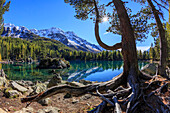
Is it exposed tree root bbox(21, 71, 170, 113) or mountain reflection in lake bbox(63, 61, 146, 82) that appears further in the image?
mountain reflection in lake bbox(63, 61, 146, 82)

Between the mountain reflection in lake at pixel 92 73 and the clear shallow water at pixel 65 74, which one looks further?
the mountain reflection in lake at pixel 92 73

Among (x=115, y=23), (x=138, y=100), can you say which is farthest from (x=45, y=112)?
(x=115, y=23)

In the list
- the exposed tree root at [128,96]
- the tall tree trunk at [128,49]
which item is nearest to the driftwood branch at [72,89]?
the exposed tree root at [128,96]

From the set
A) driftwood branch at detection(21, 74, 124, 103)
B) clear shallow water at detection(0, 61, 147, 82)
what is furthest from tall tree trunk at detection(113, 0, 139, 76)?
clear shallow water at detection(0, 61, 147, 82)

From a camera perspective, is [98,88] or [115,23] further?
[115,23]

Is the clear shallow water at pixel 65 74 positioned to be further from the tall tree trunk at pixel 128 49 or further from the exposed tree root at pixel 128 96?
the exposed tree root at pixel 128 96

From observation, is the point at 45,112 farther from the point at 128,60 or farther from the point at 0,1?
the point at 0,1

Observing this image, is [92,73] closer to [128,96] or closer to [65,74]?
[65,74]

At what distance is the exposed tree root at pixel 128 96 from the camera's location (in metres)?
3.55

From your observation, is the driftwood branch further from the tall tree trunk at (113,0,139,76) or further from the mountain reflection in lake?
the mountain reflection in lake

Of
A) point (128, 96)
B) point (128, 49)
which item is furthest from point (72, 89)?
point (128, 49)

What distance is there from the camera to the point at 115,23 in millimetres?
7160

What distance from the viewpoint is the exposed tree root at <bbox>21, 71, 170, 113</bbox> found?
140 inches

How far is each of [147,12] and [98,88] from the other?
5.88 meters
